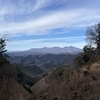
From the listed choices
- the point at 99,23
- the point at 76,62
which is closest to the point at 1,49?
the point at 76,62

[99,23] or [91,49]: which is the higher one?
[99,23]

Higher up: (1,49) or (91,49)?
(1,49)

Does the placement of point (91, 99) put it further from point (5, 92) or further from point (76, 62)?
point (76, 62)

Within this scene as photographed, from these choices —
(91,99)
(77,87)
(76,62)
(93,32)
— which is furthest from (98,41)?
(91,99)

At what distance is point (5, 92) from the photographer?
885 cm

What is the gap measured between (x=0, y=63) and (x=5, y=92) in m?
22.3

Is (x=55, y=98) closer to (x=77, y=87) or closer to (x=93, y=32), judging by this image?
(x=77, y=87)

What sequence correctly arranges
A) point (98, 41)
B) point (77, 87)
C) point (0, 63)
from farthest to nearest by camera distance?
1. point (98, 41)
2. point (0, 63)
3. point (77, 87)

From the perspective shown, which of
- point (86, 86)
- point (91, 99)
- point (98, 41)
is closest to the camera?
point (91, 99)

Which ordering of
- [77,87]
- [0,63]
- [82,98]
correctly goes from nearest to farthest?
1. [82,98]
2. [77,87]
3. [0,63]

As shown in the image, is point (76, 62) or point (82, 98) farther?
point (76, 62)

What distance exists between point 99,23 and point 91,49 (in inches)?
209

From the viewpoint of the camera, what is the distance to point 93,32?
33.3m

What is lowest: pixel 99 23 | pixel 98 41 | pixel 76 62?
pixel 76 62
